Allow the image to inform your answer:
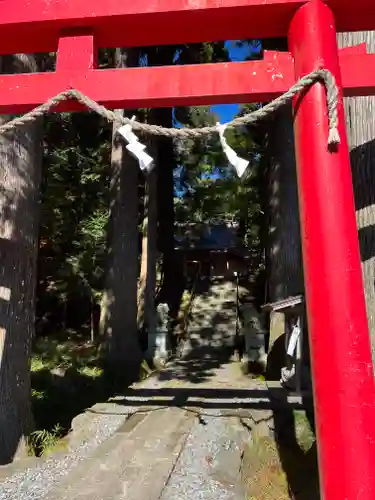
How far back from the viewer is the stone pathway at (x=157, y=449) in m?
3.23

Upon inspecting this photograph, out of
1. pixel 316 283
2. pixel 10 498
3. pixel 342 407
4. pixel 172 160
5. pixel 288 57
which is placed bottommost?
pixel 10 498

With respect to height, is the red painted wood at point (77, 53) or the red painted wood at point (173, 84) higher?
the red painted wood at point (77, 53)

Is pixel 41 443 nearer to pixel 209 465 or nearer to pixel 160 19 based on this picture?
pixel 209 465

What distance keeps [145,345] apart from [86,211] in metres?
4.91

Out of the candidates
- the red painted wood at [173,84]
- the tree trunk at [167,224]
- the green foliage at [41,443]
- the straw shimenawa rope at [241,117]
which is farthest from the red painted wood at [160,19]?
the tree trunk at [167,224]

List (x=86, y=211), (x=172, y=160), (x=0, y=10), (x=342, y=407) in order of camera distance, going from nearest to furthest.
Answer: (x=342, y=407), (x=0, y=10), (x=86, y=211), (x=172, y=160)

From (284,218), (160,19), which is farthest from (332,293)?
(284,218)

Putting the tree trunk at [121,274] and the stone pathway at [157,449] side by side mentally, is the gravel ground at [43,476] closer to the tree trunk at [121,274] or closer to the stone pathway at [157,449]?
the stone pathway at [157,449]

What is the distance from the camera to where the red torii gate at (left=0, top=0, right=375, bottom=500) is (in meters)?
1.79

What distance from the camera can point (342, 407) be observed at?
1.77m


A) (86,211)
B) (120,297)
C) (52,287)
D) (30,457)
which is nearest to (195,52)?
(86,211)

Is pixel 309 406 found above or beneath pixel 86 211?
beneath

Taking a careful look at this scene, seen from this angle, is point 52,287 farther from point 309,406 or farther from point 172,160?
point 309,406

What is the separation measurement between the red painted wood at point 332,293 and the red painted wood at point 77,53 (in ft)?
3.63
